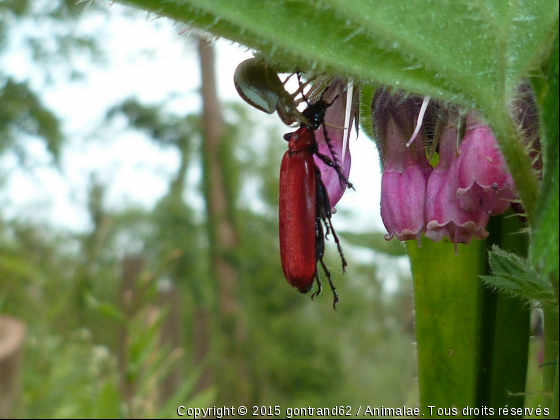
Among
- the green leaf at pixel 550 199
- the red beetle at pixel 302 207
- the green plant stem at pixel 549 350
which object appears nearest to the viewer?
the green leaf at pixel 550 199

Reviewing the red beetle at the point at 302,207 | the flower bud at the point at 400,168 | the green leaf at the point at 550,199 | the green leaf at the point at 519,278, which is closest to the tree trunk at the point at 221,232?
the red beetle at the point at 302,207

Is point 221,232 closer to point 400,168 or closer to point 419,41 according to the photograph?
point 400,168

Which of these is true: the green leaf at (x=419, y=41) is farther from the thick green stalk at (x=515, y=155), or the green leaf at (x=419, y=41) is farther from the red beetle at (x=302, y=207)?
the red beetle at (x=302, y=207)

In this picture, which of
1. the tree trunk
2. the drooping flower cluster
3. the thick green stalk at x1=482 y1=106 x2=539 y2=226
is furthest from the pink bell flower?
the tree trunk

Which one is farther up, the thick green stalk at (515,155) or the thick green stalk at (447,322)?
the thick green stalk at (515,155)

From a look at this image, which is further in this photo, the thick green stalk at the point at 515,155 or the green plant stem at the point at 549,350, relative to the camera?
the green plant stem at the point at 549,350

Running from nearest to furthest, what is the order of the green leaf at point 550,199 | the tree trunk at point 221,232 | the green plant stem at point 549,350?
1. the green leaf at point 550,199
2. the green plant stem at point 549,350
3. the tree trunk at point 221,232

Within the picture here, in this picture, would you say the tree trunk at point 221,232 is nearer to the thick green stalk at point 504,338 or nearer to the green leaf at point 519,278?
the thick green stalk at point 504,338
